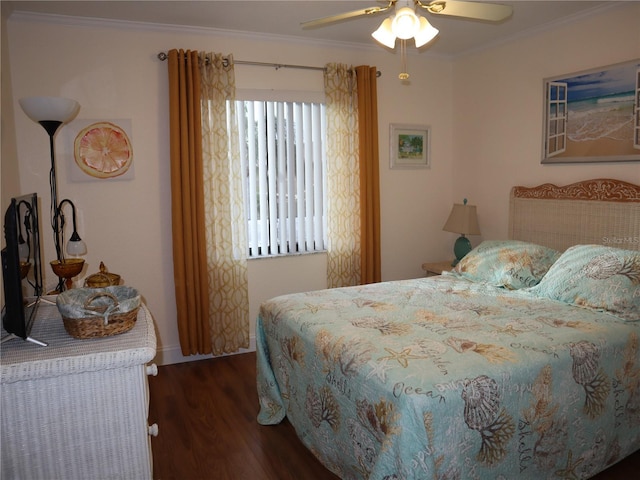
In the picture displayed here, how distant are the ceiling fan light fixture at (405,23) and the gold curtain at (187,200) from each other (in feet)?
6.23

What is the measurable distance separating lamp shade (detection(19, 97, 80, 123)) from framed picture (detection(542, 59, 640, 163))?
333 cm

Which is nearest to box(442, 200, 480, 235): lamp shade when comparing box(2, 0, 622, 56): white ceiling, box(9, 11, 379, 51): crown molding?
box(2, 0, 622, 56): white ceiling

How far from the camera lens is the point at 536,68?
3.84 meters

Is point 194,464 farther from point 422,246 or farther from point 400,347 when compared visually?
point 422,246

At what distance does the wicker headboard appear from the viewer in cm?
321

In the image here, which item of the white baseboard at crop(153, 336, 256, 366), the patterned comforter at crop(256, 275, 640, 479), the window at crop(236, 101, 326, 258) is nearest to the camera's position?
the patterned comforter at crop(256, 275, 640, 479)

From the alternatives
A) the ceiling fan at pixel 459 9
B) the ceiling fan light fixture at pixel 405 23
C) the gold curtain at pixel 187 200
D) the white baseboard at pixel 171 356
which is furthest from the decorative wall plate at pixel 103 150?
the ceiling fan light fixture at pixel 405 23

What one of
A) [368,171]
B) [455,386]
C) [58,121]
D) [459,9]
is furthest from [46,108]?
[368,171]

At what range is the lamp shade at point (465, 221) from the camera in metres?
4.25

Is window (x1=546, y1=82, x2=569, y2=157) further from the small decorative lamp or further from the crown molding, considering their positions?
the crown molding

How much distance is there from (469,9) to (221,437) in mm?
2624

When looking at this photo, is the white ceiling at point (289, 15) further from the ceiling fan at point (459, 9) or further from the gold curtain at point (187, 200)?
the ceiling fan at point (459, 9)

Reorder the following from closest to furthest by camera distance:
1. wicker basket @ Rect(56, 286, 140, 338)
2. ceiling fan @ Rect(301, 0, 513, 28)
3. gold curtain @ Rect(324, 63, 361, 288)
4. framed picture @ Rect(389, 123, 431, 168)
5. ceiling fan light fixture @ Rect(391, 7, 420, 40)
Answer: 1. wicker basket @ Rect(56, 286, 140, 338)
2. ceiling fan light fixture @ Rect(391, 7, 420, 40)
3. ceiling fan @ Rect(301, 0, 513, 28)
4. gold curtain @ Rect(324, 63, 361, 288)
5. framed picture @ Rect(389, 123, 431, 168)

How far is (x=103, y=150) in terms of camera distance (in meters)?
3.52
